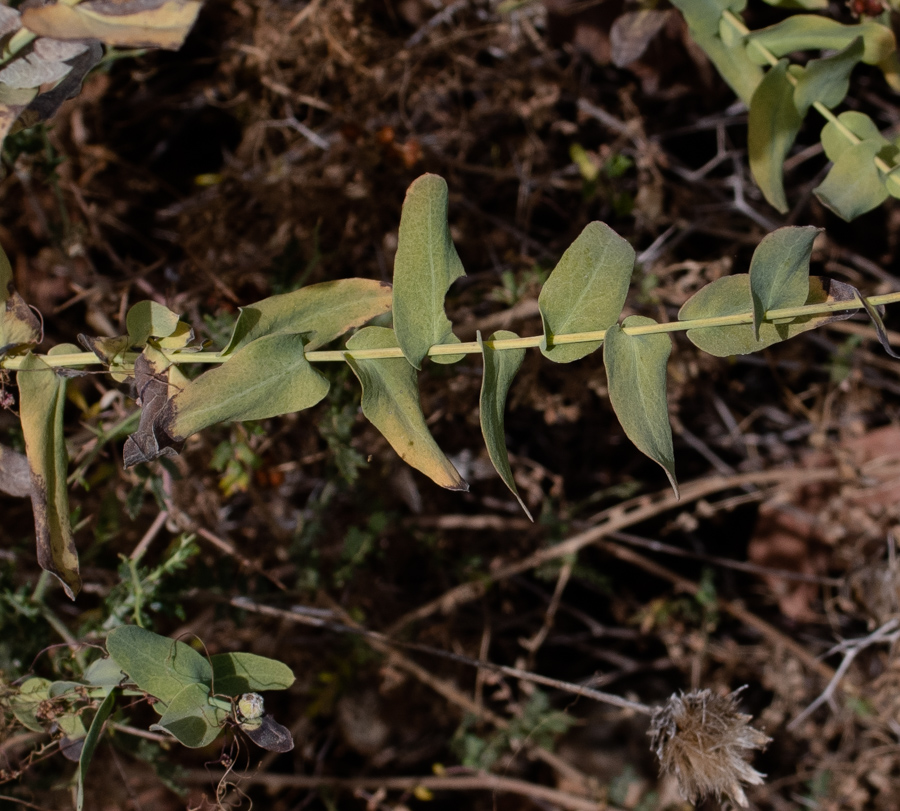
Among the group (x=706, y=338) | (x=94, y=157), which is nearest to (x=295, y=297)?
(x=706, y=338)

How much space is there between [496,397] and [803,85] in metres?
0.90

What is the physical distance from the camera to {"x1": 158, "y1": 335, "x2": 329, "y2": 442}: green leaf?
0.98m

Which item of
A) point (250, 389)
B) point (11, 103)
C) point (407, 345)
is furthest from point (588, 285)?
point (11, 103)

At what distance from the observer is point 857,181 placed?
1.41 meters

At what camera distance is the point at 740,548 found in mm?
2689

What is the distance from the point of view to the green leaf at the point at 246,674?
119cm

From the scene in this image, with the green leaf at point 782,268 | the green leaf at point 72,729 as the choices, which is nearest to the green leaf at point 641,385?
the green leaf at point 782,268

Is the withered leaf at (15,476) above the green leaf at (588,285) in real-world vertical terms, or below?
below

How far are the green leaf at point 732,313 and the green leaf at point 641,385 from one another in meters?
0.05

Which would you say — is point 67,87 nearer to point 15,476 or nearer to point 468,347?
point 15,476

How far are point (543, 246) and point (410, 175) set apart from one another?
438 millimetres

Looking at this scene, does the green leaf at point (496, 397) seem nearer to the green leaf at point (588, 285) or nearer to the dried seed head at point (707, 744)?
the green leaf at point (588, 285)

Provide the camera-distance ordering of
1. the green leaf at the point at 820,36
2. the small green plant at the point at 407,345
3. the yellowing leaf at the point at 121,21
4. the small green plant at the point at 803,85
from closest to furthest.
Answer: the yellowing leaf at the point at 121,21
the small green plant at the point at 407,345
the small green plant at the point at 803,85
the green leaf at the point at 820,36

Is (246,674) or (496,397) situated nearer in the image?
(496,397)
